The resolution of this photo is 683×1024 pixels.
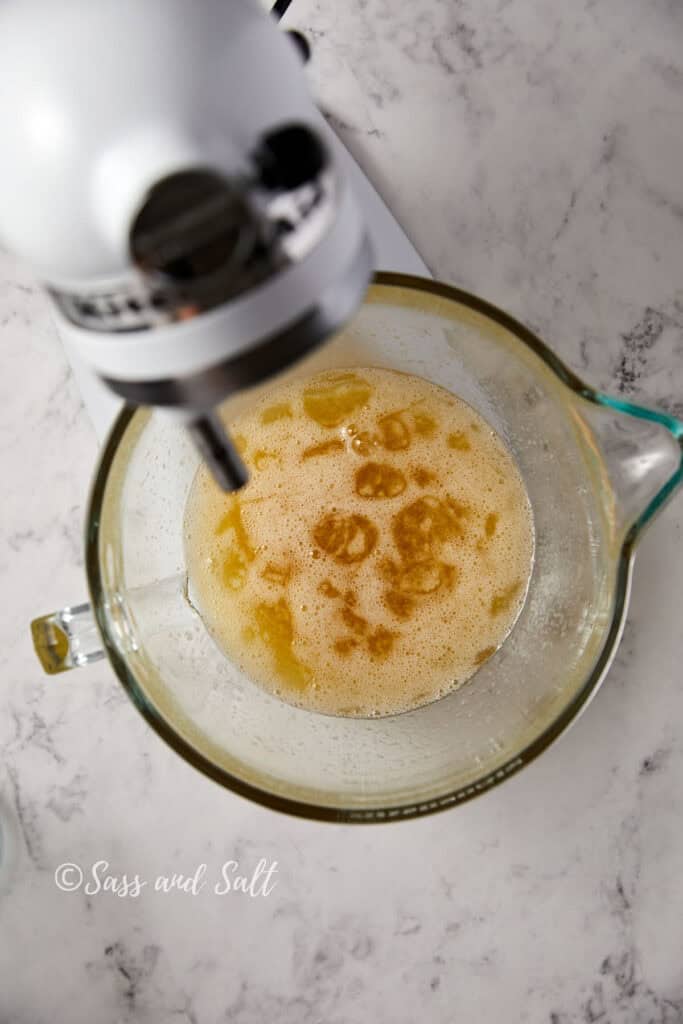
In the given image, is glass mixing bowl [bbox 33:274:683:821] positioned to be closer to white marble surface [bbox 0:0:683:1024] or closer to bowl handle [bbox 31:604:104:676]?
bowl handle [bbox 31:604:104:676]

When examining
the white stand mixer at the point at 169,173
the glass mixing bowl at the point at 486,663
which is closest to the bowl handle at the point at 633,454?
the glass mixing bowl at the point at 486,663

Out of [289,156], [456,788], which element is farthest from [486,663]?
[289,156]

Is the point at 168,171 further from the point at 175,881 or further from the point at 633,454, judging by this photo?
the point at 175,881

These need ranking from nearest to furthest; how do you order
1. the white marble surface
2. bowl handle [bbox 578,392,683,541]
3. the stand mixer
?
the stand mixer
bowl handle [bbox 578,392,683,541]
the white marble surface

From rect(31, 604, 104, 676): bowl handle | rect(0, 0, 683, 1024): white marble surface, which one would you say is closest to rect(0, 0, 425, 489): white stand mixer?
rect(31, 604, 104, 676): bowl handle

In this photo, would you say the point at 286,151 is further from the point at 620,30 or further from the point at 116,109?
the point at 620,30

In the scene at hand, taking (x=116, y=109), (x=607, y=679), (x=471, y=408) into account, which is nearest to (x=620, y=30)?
(x=471, y=408)
